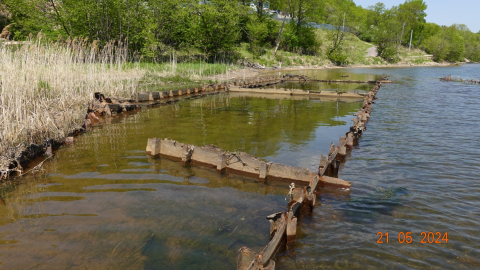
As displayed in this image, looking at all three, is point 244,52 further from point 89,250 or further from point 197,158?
point 89,250

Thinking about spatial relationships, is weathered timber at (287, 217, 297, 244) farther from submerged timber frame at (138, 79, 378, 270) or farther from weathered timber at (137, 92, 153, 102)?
weathered timber at (137, 92, 153, 102)

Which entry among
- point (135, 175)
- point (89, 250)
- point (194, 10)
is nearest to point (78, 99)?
point (135, 175)

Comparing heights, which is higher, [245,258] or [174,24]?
[174,24]

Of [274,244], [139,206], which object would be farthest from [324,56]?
[274,244]

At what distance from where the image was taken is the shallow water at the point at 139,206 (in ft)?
16.2

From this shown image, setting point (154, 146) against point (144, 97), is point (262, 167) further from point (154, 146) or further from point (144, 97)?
point (144, 97)

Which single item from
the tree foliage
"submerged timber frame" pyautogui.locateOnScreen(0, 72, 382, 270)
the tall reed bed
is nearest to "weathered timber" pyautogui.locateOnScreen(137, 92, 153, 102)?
"submerged timber frame" pyautogui.locateOnScreen(0, 72, 382, 270)

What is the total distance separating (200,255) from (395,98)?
72.0ft

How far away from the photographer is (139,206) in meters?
6.44

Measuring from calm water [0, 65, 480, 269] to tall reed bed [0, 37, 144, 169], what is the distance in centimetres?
92
